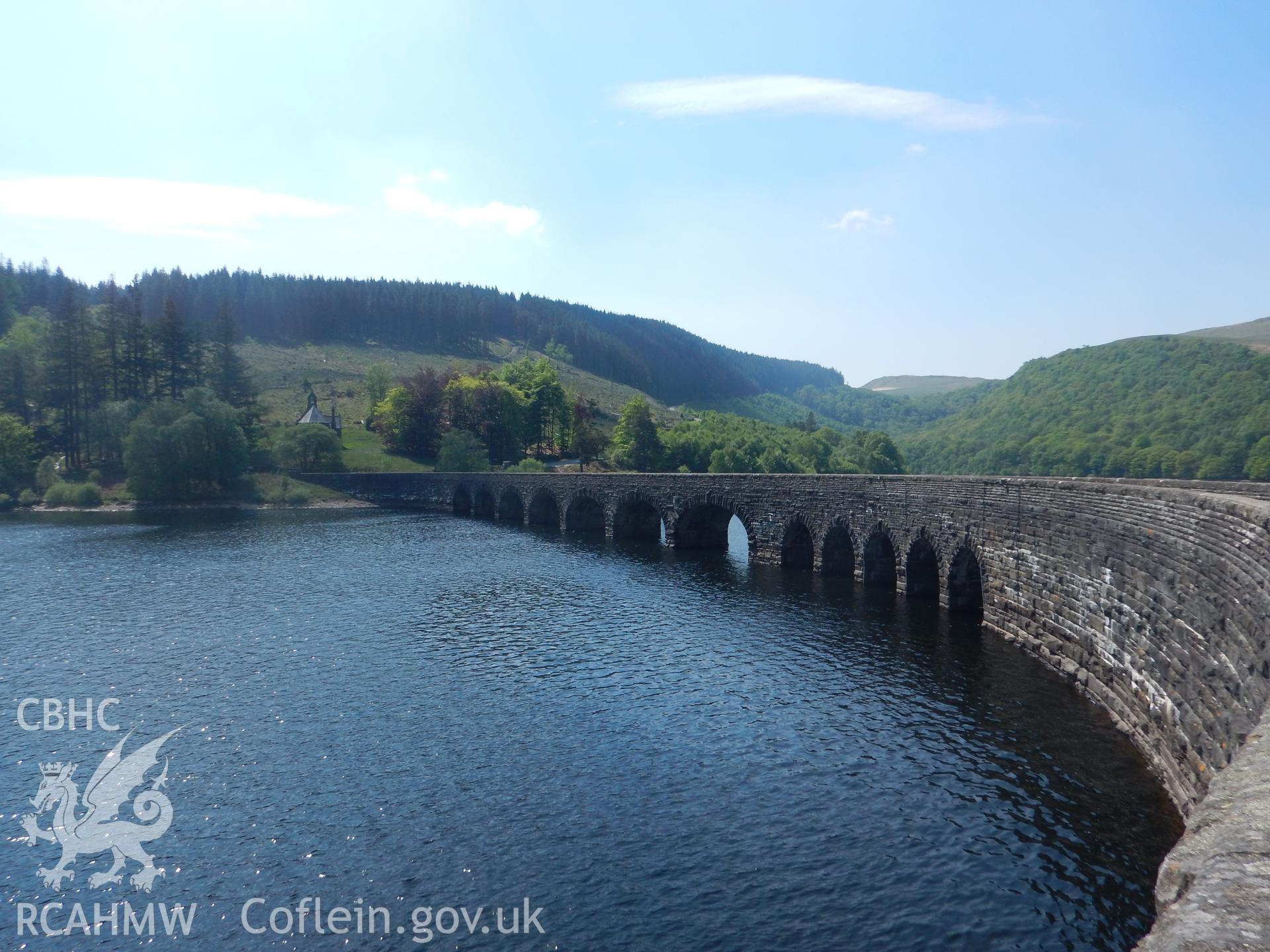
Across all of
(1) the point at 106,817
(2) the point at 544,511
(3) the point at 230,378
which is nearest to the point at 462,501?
(2) the point at 544,511

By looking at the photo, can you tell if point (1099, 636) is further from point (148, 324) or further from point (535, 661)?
point (148, 324)

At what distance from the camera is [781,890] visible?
14844 millimetres

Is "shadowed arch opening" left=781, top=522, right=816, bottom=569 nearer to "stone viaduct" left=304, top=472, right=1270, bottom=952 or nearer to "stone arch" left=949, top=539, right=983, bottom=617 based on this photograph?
"stone viaduct" left=304, top=472, right=1270, bottom=952

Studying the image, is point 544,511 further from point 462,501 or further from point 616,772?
point 616,772

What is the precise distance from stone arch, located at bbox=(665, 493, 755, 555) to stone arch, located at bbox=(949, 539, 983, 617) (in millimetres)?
22479

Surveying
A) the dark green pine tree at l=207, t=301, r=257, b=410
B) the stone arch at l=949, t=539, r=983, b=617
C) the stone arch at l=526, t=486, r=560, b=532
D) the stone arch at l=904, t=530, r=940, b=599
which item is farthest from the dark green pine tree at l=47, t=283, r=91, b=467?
the stone arch at l=949, t=539, r=983, b=617

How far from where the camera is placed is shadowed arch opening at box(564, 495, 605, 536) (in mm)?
73000

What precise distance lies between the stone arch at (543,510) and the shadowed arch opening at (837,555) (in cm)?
3783

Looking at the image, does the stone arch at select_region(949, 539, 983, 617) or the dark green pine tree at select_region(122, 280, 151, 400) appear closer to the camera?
the stone arch at select_region(949, 539, 983, 617)

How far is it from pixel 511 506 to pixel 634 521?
2587 centimetres

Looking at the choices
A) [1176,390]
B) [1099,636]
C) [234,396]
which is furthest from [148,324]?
[1176,390]

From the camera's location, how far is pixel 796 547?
48.5 m

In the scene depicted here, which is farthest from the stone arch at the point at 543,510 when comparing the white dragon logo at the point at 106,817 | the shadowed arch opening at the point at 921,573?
the white dragon logo at the point at 106,817

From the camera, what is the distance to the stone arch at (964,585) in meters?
35.4
